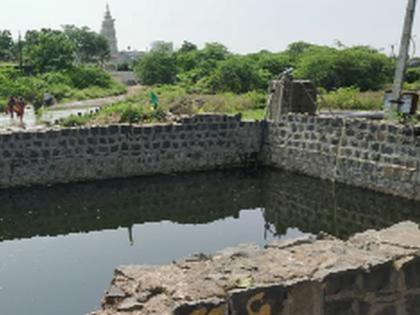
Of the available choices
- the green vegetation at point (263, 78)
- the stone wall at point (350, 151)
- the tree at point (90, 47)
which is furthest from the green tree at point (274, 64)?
the tree at point (90, 47)

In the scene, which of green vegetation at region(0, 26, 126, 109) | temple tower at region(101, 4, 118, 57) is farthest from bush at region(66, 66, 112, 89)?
temple tower at region(101, 4, 118, 57)

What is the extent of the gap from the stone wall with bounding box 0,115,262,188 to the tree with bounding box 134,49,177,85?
24916 millimetres

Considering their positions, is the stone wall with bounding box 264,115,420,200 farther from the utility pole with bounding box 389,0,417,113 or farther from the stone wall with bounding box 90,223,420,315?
the stone wall with bounding box 90,223,420,315

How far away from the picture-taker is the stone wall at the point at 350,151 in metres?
11.1

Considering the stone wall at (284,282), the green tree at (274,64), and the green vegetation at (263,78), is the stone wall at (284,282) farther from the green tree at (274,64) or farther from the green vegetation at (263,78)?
the green tree at (274,64)

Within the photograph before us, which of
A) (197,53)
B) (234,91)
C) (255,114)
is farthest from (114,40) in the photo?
(255,114)

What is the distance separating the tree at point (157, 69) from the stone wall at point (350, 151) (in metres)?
25.6

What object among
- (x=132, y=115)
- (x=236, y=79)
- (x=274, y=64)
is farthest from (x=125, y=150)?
(x=274, y=64)

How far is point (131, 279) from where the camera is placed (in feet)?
13.5

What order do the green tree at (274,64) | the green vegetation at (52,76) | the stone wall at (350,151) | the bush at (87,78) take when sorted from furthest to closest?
the bush at (87,78) → the green tree at (274,64) → the green vegetation at (52,76) → the stone wall at (350,151)

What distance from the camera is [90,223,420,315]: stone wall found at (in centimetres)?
359

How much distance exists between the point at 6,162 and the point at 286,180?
6.30m

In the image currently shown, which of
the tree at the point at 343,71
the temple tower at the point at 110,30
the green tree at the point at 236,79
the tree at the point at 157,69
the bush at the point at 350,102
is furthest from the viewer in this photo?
the temple tower at the point at 110,30

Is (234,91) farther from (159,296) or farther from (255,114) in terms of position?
(159,296)
